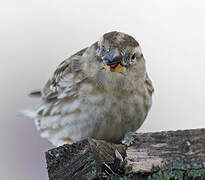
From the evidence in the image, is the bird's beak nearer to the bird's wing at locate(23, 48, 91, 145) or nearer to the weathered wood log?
the bird's wing at locate(23, 48, 91, 145)

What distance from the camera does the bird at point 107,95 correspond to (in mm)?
3961

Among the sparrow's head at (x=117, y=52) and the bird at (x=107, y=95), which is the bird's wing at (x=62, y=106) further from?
the sparrow's head at (x=117, y=52)

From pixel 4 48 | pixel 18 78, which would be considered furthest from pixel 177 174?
pixel 4 48

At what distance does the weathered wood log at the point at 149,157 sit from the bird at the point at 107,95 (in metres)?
1.27

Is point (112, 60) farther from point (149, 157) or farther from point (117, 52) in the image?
point (149, 157)

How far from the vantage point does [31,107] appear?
18.0 ft

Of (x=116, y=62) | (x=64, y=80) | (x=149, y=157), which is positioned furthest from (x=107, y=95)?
(x=149, y=157)

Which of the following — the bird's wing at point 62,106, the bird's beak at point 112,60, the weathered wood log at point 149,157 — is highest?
the bird's beak at point 112,60

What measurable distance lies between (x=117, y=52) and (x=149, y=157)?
1422 mm

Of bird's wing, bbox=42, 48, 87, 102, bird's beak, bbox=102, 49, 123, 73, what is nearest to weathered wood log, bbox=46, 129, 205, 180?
bird's beak, bbox=102, 49, 123, 73

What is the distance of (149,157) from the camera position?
256cm

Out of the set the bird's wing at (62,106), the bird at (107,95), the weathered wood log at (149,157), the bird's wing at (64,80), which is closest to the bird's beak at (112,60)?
the bird at (107,95)

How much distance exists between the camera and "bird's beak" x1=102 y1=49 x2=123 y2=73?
381cm

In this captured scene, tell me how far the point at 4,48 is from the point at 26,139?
4.68ft
